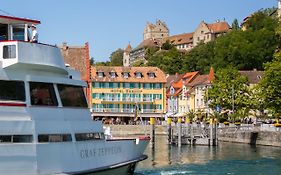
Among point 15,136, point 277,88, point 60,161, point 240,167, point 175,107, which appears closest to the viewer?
point 15,136

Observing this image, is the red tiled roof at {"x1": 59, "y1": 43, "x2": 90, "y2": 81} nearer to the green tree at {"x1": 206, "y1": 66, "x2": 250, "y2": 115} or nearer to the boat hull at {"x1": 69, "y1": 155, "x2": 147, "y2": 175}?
the green tree at {"x1": 206, "y1": 66, "x2": 250, "y2": 115}

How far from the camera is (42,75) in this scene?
2369 centimetres

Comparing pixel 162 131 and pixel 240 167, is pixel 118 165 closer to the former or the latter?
pixel 240 167

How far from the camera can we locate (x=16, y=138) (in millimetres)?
22047

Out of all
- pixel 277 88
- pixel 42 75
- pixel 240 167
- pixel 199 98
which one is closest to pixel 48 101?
pixel 42 75

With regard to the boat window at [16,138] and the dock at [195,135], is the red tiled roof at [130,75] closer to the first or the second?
the dock at [195,135]

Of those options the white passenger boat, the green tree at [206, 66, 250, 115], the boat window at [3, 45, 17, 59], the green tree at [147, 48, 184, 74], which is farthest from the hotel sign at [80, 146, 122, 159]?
the green tree at [147, 48, 184, 74]

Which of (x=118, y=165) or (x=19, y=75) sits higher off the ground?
(x=19, y=75)

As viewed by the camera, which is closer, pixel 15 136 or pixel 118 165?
pixel 15 136

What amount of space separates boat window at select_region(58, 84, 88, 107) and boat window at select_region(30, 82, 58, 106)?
529mm

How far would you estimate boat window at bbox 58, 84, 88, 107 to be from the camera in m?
24.5

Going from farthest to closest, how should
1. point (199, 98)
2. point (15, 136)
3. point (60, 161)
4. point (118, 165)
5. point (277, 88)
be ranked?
point (199, 98) → point (277, 88) → point (118, 165) → point (60, 161) → point (15, 136)

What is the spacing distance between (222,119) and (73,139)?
62783 millimetres

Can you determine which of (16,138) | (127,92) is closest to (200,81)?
(127,92)
